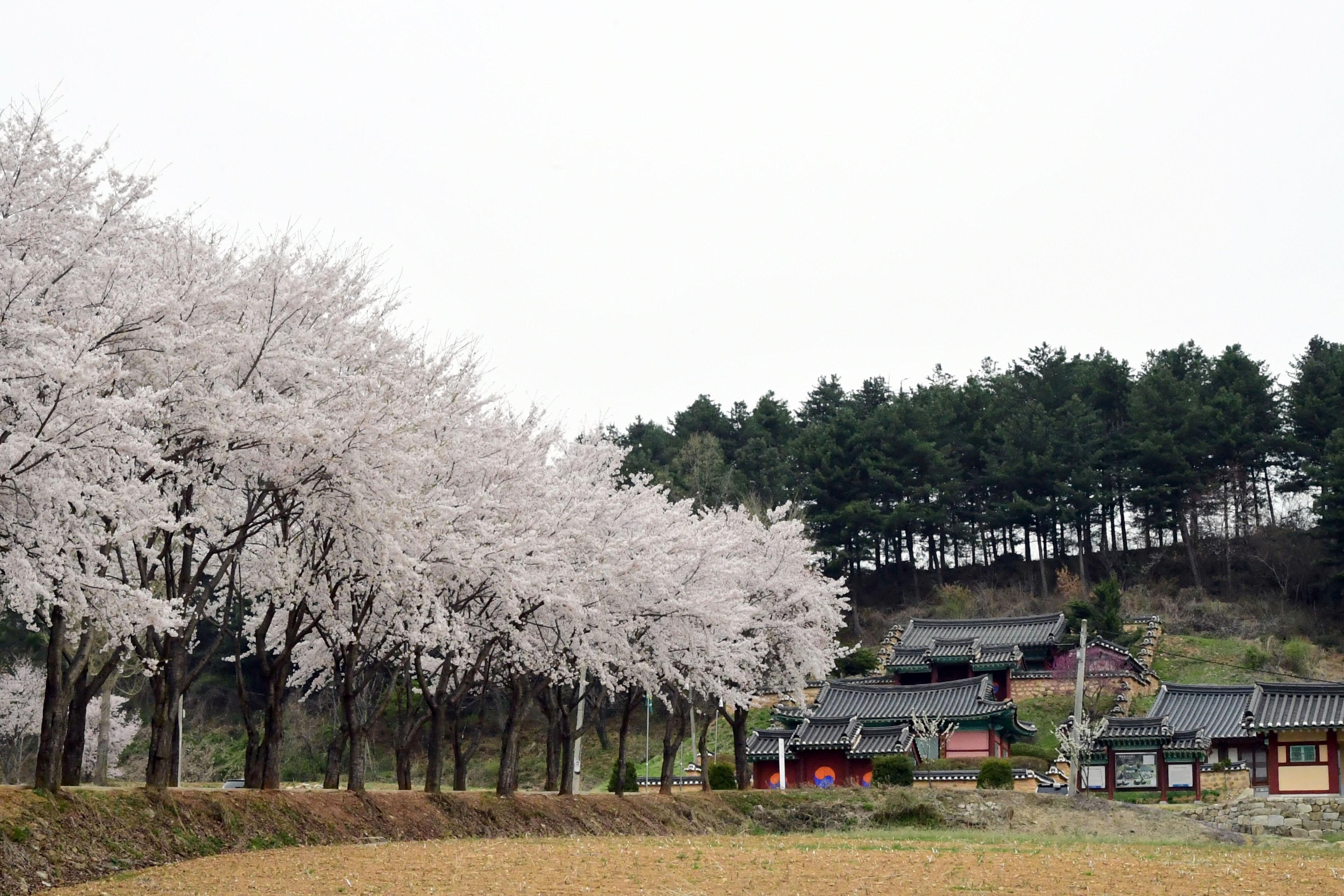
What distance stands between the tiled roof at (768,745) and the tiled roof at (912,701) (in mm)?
2757

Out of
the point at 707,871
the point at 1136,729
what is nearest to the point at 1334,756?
the point at 1136,729

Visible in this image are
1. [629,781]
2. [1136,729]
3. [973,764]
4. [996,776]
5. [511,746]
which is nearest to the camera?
[511,746]

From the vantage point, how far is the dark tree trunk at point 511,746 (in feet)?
90.3

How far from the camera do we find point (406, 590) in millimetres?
20656

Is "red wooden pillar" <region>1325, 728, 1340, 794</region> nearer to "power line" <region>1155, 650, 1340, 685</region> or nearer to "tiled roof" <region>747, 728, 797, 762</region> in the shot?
"power line" <region>1155, 650, 1340, 685</region>

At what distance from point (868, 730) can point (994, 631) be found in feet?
48.9

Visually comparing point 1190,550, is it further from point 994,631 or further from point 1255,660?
point 994,631

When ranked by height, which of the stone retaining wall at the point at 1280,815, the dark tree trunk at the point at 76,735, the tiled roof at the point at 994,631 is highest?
the tiled roof at the point at 994,631

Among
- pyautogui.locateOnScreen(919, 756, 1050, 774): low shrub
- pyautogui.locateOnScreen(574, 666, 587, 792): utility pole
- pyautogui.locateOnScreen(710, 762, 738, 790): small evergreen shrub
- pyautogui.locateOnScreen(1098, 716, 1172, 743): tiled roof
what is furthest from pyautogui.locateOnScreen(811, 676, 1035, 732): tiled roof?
pyautogui.locateOnScreen(574, 666, 587, 792): utility pole

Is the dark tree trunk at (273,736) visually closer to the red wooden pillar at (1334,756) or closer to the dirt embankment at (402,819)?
the dirt embankment at (402,819)

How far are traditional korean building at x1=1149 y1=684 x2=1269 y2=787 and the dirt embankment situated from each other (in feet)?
33.6

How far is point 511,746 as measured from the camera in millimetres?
28250

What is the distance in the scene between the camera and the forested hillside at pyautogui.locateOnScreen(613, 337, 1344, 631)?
6700 cm

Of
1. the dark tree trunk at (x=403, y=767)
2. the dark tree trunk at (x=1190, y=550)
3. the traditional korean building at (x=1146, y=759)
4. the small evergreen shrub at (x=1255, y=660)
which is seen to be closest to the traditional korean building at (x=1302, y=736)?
the traditional korean building at (x=1146, y=759)
